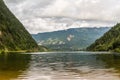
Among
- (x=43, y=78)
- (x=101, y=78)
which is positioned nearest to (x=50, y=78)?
(x=43, y=78)

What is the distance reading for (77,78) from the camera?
121 feet

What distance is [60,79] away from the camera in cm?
3562

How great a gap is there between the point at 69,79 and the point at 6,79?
26.1 feet

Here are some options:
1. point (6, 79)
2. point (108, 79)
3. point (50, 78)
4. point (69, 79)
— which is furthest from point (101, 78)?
point (6, 79)

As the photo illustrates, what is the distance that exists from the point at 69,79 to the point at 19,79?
6.36 m

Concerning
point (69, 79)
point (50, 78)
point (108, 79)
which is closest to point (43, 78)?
point (50, 78)

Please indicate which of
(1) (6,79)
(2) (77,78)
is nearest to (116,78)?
(2) (77,78)

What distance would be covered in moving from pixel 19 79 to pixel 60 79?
5.25 m

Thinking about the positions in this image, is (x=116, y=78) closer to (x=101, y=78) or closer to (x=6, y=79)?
(x=101, y=78)

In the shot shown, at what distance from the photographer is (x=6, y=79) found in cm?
3600

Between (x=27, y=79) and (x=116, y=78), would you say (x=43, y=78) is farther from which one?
(x=116, y=78)

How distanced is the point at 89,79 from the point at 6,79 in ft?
34.2

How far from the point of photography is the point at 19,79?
1427 inches

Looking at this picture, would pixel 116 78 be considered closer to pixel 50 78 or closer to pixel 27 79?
pixel 50 78
